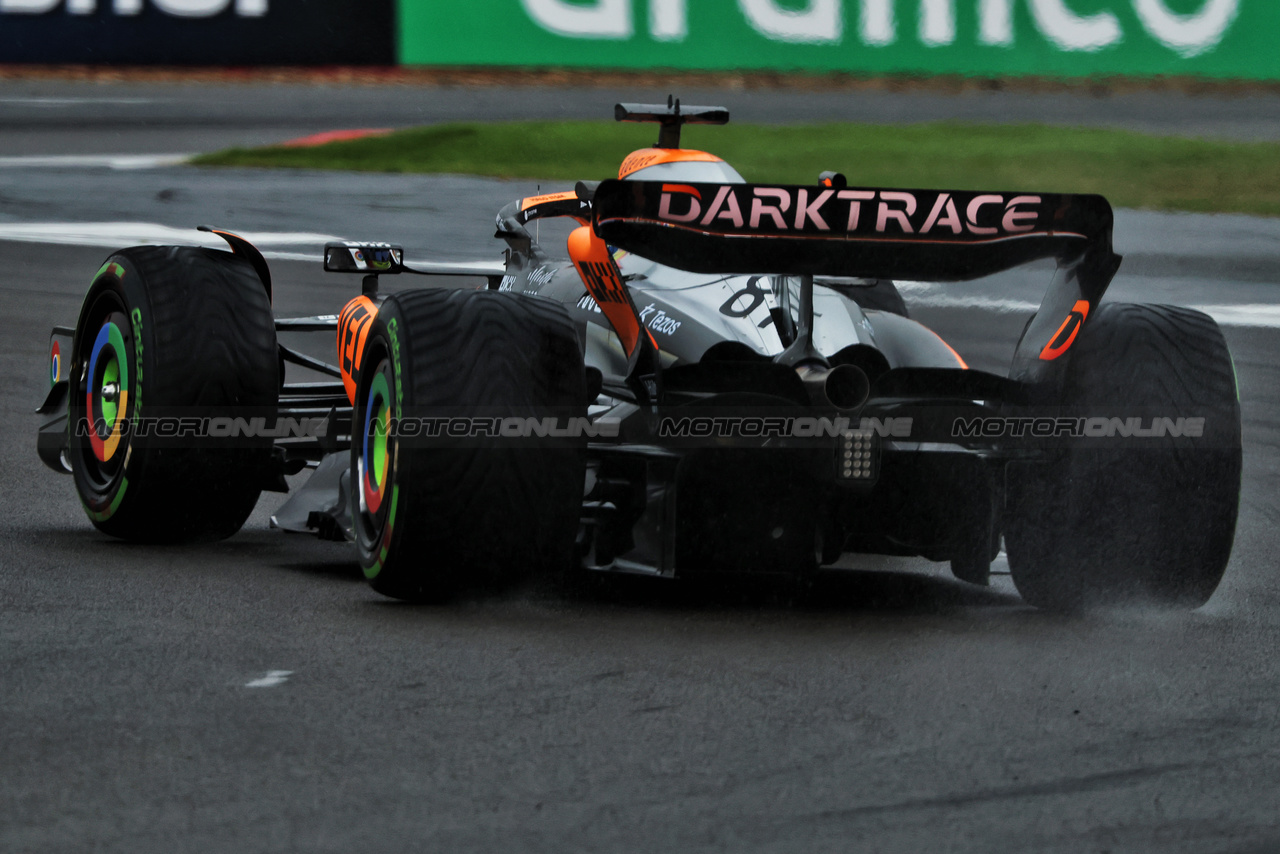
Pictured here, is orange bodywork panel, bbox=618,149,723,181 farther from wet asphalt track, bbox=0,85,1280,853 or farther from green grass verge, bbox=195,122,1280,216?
green grass verge, bbox=195,122,1280,216

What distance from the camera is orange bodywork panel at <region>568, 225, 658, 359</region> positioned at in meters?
5.34

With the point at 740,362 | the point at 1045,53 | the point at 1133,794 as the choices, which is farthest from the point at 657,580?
the point at 1045,53

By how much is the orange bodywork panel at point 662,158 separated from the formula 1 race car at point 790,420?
0.57 meters

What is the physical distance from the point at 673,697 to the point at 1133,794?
1.06m

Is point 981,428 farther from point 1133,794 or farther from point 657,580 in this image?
point 1133,794

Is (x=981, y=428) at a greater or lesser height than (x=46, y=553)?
greater

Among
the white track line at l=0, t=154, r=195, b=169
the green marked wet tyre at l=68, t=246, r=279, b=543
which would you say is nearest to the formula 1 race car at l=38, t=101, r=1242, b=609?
the green marked wet tyre at l=68, t=246, r=279, b=543

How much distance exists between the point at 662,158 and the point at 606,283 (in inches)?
39.4

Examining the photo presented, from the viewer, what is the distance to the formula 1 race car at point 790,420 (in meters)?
4.92

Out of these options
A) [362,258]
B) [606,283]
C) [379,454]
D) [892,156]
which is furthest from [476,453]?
[892,156]

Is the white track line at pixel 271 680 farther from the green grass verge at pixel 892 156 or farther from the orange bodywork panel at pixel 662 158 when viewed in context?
the green grass verge at pixel 892 156

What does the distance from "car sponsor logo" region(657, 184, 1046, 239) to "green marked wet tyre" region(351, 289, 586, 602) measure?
476 millimetres

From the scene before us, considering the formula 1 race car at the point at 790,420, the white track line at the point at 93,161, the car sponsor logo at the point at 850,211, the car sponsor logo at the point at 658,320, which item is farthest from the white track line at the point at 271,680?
the white track line at the point at 93,161

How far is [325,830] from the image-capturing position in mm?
3340
